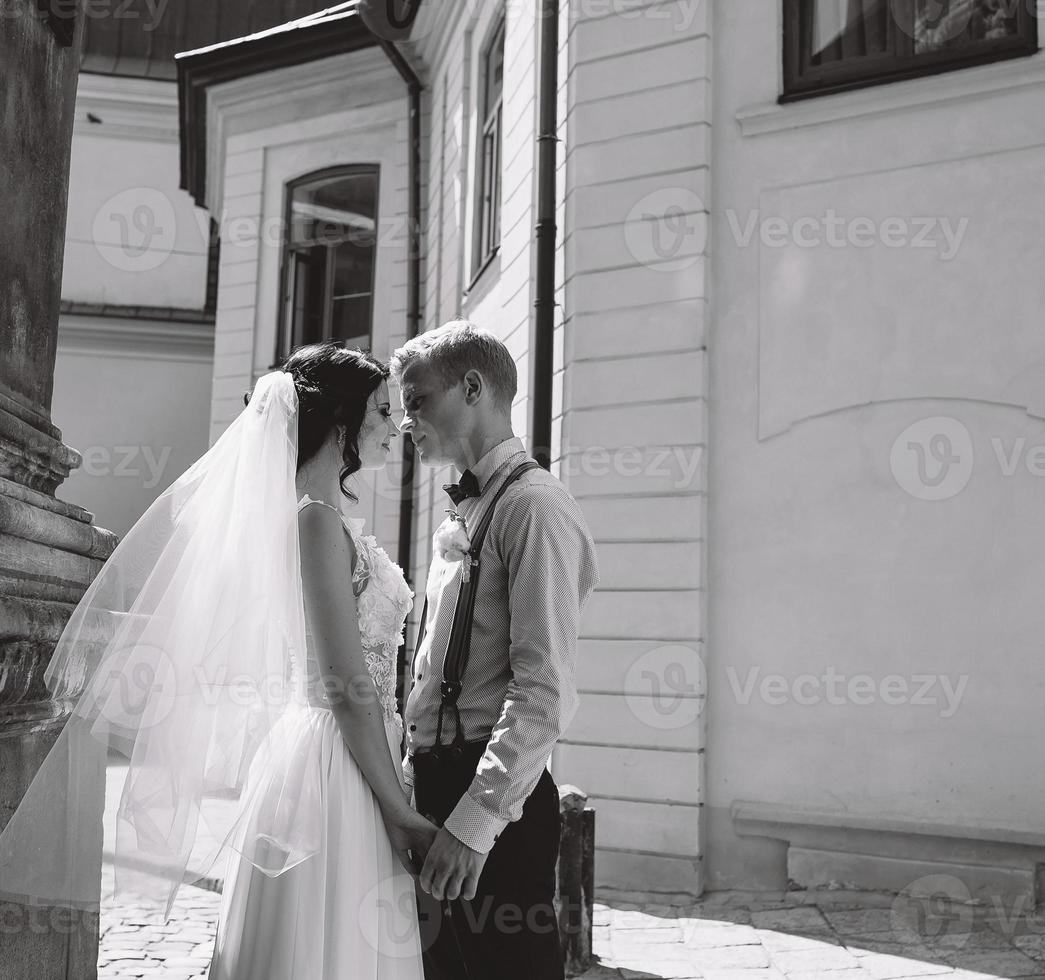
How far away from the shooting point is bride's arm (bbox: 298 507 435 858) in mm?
2492

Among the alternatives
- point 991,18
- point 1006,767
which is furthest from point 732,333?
point 1006,767

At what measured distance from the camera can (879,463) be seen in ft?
20.7

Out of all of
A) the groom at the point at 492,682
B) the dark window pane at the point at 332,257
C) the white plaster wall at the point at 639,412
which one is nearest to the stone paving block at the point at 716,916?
the white plaster wall at the point at 639,412

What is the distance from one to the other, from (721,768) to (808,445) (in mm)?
1889

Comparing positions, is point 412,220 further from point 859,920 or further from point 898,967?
point 898,967

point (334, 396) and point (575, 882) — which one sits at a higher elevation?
point (334, 396)

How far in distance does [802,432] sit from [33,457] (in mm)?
4917

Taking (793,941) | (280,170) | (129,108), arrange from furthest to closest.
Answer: (129,108) → (280,170) → (793,941)

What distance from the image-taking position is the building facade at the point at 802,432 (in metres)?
6.02

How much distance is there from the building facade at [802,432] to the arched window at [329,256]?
18.3 ft

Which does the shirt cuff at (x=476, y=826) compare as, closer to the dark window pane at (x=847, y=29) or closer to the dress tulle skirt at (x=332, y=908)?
the dress tulle skirt at (x=332, y=908)

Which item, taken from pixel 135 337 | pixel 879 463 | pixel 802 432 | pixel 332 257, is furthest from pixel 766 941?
pixel 135 337

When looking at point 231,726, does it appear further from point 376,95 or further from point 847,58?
point 376,95

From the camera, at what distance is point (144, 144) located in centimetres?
1803
